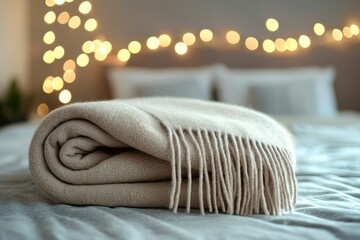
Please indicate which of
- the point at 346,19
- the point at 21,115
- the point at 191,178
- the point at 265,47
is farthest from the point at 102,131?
the point at 346,19

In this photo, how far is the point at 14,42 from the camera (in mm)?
3020

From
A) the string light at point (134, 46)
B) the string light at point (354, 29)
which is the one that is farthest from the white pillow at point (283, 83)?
the string light at point (134, 46)

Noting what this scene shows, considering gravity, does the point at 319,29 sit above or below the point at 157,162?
above

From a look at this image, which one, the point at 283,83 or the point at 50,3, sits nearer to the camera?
the point at 283,83

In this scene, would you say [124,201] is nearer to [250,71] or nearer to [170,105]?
[170,105]

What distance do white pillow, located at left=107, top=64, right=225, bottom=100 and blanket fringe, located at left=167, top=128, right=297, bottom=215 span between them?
186 centimetres

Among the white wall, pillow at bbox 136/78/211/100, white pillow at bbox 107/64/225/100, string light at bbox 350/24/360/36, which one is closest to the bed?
pillow at bbox 136/78/211/100

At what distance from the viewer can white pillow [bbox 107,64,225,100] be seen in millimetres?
2730

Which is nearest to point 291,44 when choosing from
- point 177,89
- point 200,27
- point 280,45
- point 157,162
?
point 280,45

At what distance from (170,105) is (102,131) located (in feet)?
0.85

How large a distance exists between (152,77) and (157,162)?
6.58ft

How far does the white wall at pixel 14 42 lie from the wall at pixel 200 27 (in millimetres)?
64

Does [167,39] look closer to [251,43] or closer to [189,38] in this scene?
[189,38]

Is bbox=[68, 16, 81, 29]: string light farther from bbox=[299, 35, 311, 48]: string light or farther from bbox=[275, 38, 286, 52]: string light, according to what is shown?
bbox=[299, 35, 311, 48]: string light
